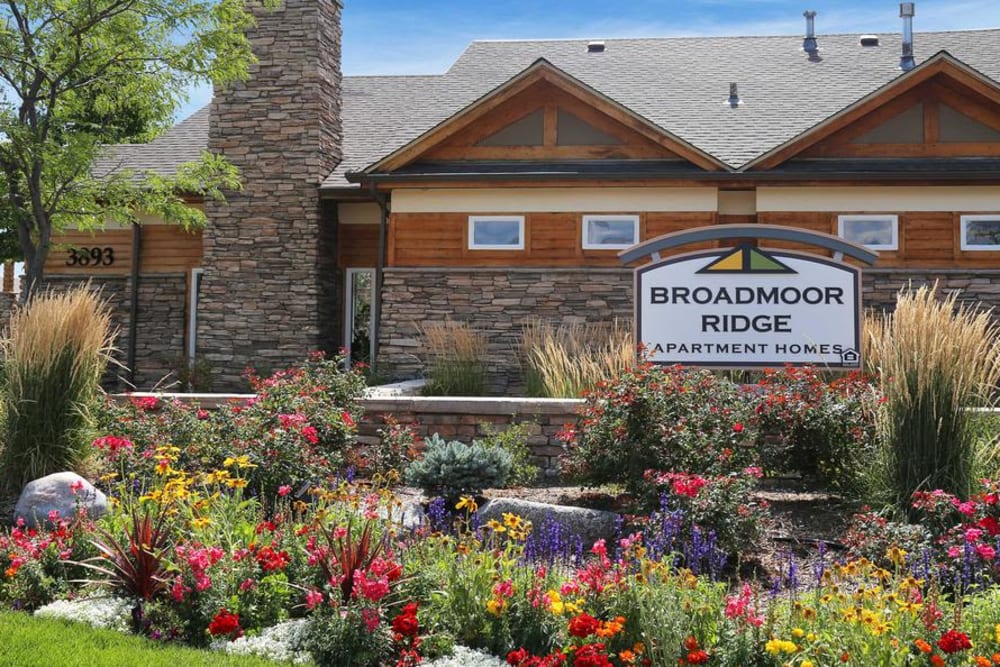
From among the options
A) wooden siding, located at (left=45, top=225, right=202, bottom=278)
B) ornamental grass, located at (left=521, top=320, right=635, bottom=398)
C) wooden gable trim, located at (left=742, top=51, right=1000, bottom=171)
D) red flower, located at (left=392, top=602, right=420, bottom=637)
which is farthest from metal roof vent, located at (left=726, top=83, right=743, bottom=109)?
red flower, located at (left=392, top=602, right=420, bottom=637)

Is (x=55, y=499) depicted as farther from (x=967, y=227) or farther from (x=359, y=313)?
(x=967, y=227)

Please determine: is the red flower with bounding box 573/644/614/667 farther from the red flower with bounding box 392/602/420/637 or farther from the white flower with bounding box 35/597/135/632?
the white flower with bounding box 35/597/135/632

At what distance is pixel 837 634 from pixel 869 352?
539cm

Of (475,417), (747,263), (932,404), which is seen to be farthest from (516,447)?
(932,404)

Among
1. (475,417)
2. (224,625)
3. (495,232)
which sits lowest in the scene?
(224,625)

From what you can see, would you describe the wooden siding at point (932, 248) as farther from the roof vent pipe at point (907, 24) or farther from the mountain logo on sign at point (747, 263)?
the roof vent pipe at point (907, 24)

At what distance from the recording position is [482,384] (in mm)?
11539

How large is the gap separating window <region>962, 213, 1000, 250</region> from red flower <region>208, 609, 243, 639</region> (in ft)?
40.9

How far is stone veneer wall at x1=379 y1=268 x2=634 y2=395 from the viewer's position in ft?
45.2

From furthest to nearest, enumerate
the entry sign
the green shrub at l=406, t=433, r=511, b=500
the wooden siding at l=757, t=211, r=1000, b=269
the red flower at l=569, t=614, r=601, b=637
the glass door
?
1. the glass door
2. the wooden siding at l=757, t=211, r=1000, b=269
3. the entry sign
4. the green shrub at l=406, t=433, r=511, b=500
5. the red flower at l=569, t=614, r=601, b=637

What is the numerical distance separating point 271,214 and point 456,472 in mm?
9488

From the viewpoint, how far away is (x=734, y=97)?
1683 centimetres

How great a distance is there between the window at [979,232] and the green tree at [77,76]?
33.6ft

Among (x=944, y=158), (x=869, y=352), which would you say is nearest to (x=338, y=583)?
(x=869, y=352)
